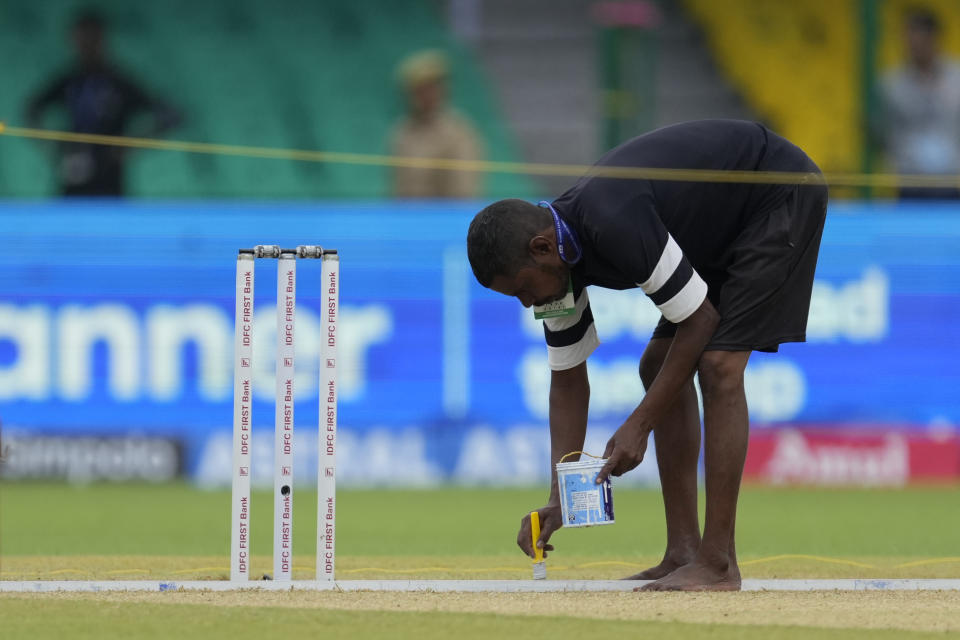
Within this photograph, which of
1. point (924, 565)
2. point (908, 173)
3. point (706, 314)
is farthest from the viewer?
point (908, 173)

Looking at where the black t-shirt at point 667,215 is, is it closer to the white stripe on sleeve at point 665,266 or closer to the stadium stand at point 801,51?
the white stripe on sleeve at point 665,266

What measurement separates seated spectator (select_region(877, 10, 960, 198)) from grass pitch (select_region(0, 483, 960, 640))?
140 inches

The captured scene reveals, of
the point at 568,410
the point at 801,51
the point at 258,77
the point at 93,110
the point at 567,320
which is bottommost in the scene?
the point at 568,410

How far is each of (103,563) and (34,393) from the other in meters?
6.60

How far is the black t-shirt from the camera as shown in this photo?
5.91 m

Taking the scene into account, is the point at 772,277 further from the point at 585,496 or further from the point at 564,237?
the point at 585,496

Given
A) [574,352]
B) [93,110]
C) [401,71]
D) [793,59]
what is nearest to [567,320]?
[574,352]

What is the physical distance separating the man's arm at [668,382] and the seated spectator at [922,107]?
9.68 metres

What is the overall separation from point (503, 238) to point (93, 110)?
413 inches

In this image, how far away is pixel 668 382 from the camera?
6098 millimetres

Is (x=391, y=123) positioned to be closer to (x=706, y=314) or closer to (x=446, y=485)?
(x=446, y=485)

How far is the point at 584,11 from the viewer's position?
21.1 m

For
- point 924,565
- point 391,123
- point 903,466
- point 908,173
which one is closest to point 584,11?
point 391,123

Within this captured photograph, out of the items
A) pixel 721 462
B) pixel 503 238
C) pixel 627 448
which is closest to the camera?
pixel 503 238
